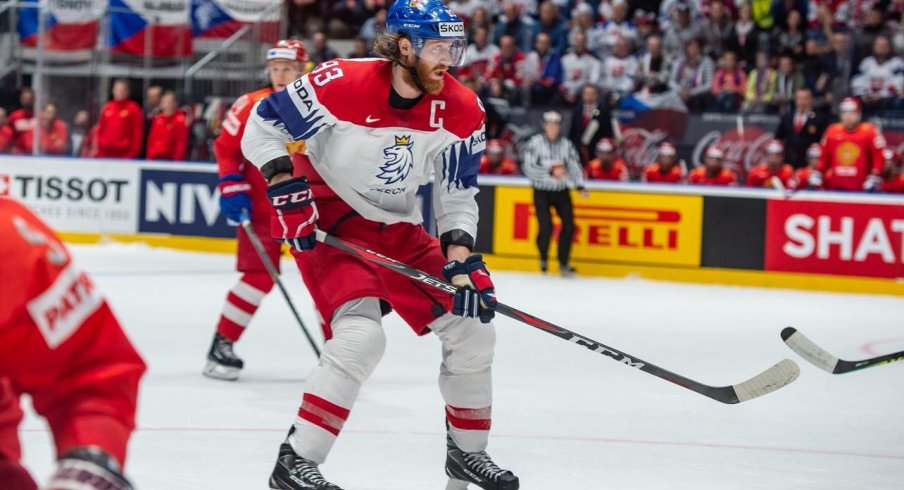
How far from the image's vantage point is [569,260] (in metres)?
9.83

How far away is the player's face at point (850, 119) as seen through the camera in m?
10.1

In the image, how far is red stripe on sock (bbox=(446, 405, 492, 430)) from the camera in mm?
3493

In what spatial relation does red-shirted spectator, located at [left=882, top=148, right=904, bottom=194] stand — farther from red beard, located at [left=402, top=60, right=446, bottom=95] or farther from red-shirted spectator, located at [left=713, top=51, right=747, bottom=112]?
red beard, located at [left=402, top=60, right=446, bottom=95]

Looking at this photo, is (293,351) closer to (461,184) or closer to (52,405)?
(461,184)

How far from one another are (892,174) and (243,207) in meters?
6.32

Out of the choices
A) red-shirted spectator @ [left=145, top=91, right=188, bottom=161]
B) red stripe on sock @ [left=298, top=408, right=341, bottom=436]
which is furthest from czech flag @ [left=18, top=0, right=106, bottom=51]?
red stripe on sock @ [left=298, top=408, right=341, bottom=436]

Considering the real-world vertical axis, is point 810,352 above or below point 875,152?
above

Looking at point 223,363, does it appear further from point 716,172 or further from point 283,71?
point 716,172

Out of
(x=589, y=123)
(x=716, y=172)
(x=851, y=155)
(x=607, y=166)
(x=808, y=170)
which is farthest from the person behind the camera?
(x=589, y=123)

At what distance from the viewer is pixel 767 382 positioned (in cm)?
367

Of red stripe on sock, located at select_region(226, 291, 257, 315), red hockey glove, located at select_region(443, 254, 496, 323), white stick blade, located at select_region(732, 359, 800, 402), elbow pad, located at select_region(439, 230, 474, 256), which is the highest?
elbow pad, located at select_region(439, 230, 474, 256)

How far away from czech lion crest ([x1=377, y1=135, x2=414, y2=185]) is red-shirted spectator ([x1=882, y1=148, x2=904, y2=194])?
7.12 m

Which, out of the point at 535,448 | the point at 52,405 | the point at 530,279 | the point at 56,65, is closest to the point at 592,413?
the point at 535,448

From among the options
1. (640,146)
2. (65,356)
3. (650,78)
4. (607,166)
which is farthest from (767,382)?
(650,78)
